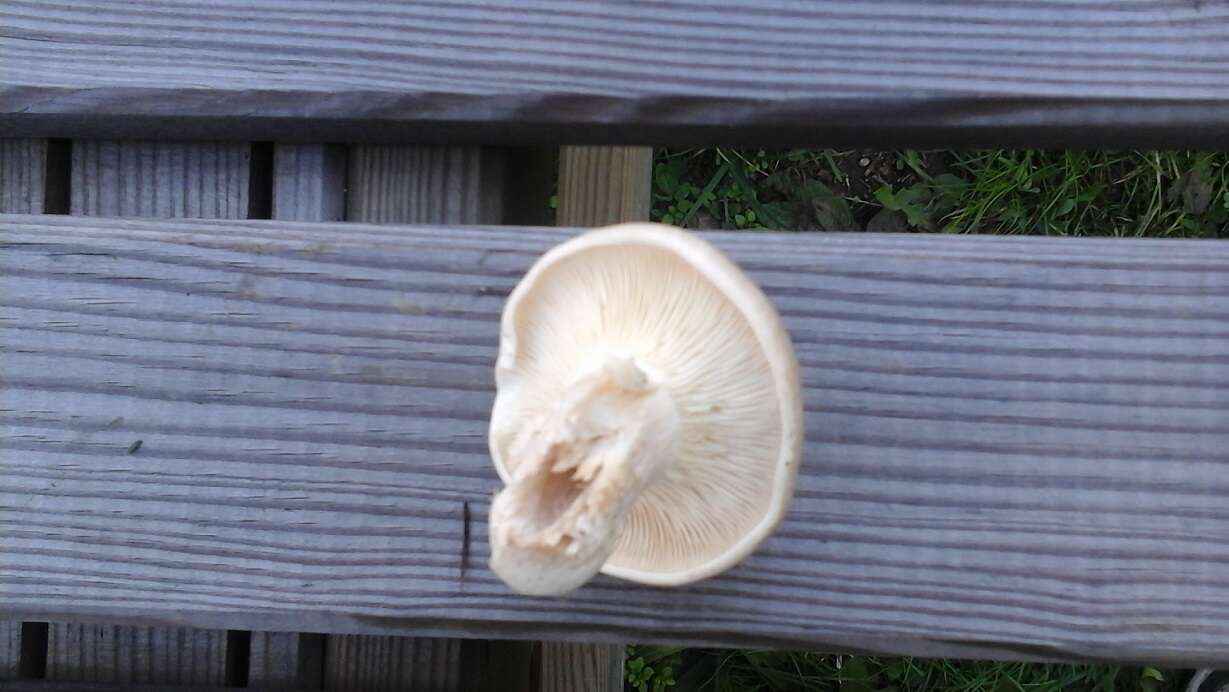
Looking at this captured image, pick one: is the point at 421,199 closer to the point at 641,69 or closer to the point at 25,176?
the point at 641,69

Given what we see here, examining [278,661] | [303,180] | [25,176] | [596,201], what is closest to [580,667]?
[278,661]

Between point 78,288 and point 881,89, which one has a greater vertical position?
point 881,89

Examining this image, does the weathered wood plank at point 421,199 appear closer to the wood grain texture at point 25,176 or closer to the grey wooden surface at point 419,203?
the grey wooden surface at point 419,203

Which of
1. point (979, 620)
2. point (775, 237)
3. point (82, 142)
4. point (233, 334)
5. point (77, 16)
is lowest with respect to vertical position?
point (979, 620)

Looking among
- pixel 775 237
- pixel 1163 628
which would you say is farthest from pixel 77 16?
pixel 1163 628

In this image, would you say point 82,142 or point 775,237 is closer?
point 775,237

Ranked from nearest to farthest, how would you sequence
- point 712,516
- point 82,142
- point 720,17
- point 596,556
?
point 596,556 → point 712,516 → point 720,17 → point 82,142

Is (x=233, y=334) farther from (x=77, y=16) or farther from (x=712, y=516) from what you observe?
(x=712, y=516)

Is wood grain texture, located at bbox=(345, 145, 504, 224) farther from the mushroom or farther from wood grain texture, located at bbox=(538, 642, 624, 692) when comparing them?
wood grain texture, located at bbox=(538, 642, 624, 692)
